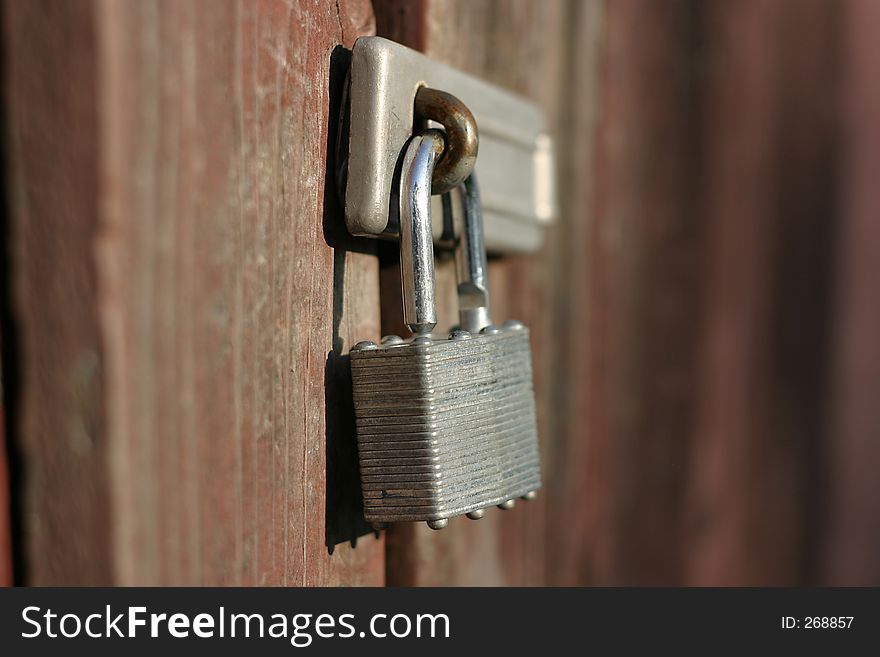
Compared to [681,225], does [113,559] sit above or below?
below

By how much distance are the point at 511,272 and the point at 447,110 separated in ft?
0.90

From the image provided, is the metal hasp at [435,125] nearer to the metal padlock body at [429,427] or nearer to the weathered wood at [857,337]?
the metal padlock body at [429,427]

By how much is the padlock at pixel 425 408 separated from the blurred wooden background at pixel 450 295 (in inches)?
1.5

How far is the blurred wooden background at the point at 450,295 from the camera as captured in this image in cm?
35

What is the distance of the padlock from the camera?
47 centimetres

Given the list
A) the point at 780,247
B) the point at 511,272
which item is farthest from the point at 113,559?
the point at 780,247

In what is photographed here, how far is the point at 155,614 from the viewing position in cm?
A: 43

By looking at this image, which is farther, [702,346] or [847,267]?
[847,267]

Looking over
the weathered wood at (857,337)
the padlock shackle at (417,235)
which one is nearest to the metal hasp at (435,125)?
the padlock shackle at (417,235)

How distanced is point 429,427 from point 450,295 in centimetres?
18

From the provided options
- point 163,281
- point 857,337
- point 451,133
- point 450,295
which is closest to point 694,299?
point 857,337

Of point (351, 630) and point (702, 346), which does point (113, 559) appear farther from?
point (702, 346)

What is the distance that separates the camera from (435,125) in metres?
0.54

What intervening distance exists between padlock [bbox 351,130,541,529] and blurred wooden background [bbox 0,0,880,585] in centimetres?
4
